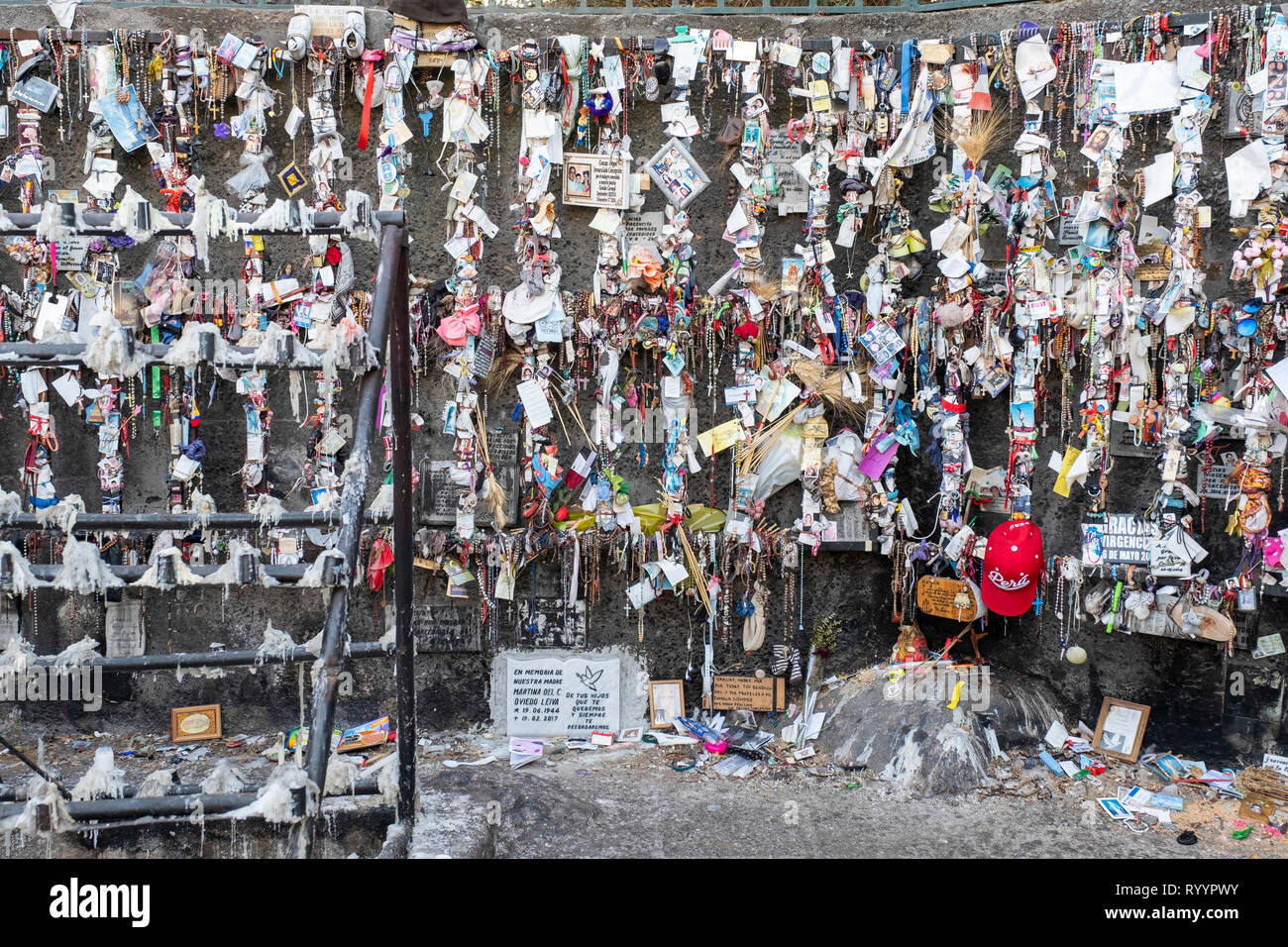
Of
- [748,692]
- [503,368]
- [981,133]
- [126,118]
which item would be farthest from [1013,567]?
Result: [126,118]

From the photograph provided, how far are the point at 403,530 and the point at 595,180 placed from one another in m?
2.57

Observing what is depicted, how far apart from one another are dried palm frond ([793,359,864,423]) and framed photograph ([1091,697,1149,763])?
6.36 ft

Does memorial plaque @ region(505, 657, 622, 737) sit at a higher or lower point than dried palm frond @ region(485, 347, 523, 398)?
lower

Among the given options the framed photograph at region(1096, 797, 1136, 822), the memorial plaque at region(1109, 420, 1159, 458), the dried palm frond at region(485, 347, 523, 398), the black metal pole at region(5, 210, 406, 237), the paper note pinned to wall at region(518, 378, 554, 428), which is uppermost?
the black metal pole at region(5, 210, 406, 237)

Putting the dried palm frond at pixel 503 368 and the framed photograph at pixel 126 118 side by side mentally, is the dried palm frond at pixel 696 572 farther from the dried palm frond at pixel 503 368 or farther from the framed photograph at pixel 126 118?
the framed photograph at pixel 126 118

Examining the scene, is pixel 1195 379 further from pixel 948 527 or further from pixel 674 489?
pixel 674 489

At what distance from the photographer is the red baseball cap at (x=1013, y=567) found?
5.24 m

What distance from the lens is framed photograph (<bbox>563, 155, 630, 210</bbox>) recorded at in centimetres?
541

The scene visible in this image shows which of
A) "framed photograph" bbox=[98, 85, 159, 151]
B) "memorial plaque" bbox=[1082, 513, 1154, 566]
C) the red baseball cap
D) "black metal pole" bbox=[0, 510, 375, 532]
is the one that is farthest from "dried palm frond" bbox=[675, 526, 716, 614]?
"framed photograph" bbox=[98, 85, 159, 151]

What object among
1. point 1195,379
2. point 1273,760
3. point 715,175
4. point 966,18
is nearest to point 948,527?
point 1195,379

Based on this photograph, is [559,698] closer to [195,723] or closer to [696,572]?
[696,572]

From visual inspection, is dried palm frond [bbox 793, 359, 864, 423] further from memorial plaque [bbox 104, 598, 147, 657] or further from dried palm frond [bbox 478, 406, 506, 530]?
memorial plaque [bbox 104, 598, 147, 657]

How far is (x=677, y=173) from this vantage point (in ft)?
17.9

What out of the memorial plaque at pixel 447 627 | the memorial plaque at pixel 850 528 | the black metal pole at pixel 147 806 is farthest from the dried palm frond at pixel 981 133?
the black metal pole at pixel 147 806
